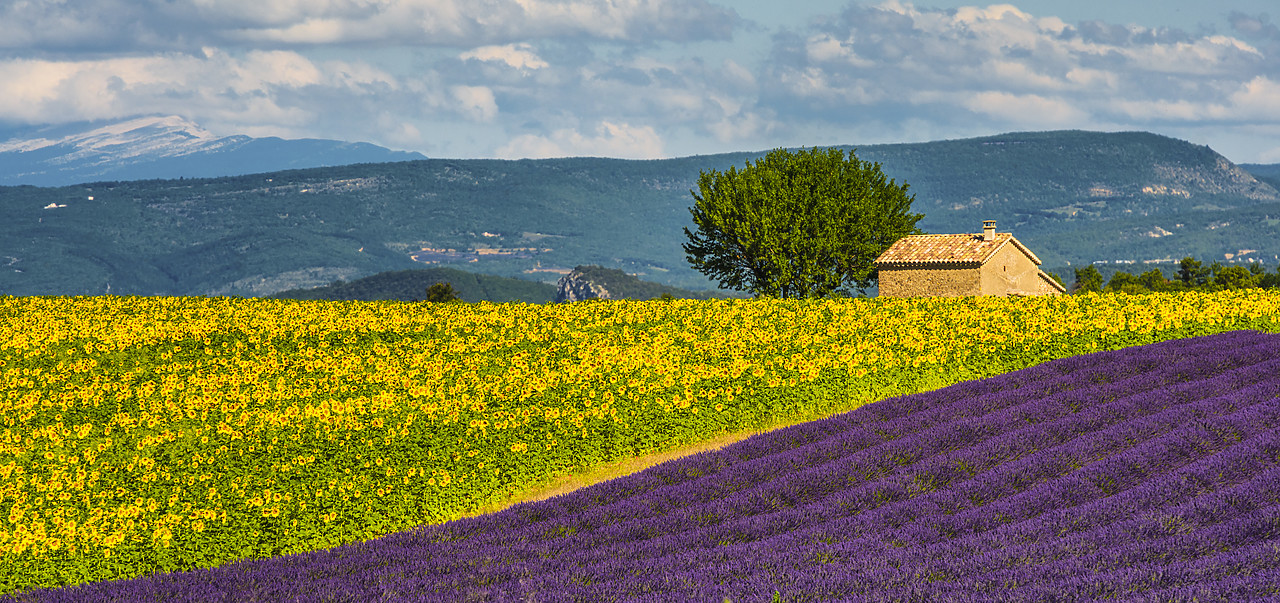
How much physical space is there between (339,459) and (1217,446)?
40.8 feet

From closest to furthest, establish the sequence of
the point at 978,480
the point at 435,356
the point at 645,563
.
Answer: the point at 645,563
the point at 978,480
the point at 435,356

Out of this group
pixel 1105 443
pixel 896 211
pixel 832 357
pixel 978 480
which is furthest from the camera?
pixel 896 211

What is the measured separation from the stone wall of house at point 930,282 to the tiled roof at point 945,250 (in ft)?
1.67

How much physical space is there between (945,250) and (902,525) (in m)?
47.3

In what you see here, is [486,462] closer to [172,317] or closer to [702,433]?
[702,433]

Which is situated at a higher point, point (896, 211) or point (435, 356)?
point (896, 211)

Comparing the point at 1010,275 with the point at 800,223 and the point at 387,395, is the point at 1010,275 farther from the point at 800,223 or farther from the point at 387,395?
the point at 387,395

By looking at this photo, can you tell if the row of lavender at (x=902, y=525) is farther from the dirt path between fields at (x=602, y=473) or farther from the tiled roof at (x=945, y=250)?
the tiled roof at (x=945, y=250)

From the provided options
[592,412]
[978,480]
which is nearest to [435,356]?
[592,412]

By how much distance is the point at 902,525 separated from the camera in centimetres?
1270

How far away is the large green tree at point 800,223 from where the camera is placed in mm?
62375

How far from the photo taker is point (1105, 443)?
50.5 feet

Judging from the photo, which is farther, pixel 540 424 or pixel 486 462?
pixel 540 424

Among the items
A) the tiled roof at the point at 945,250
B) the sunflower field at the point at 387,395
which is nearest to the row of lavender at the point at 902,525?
the sunflower field at the point at 387,395
